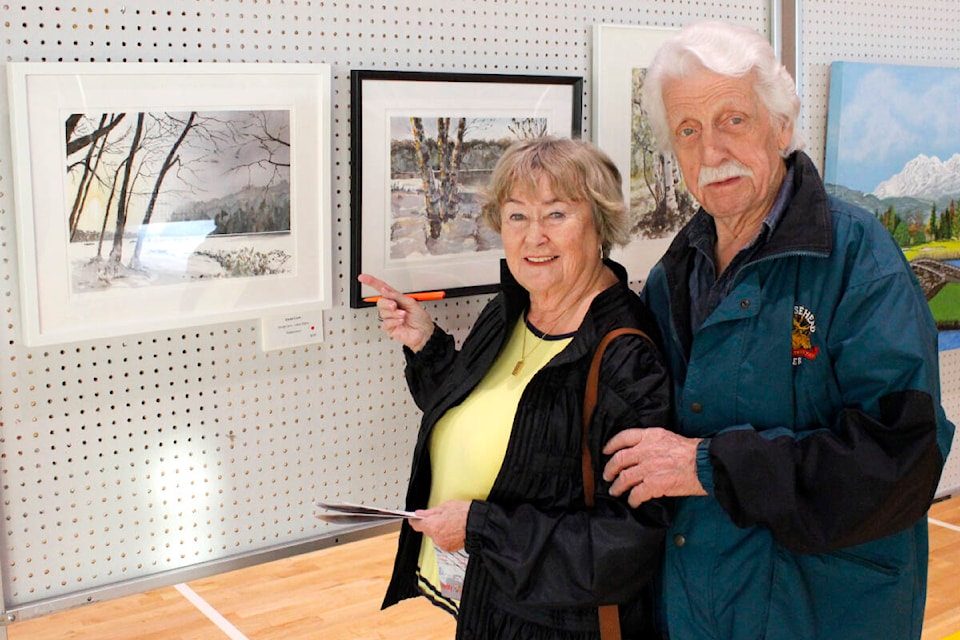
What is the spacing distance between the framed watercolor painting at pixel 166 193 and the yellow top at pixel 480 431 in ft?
1.30

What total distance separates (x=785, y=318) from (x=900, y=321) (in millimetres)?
188

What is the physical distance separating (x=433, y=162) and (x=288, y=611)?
8.20ft

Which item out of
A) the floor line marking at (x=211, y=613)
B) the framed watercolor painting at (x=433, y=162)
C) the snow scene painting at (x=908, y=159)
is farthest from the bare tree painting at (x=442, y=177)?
the floor line marking at (x=211, y=613)

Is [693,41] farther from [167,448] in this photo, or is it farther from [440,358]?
[167,448]

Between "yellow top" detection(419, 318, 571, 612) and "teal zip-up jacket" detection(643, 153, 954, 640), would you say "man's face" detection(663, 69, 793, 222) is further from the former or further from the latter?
"yellow top" detection(419, 318, 571, 612)

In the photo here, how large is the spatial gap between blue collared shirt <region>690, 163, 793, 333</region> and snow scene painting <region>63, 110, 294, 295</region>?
2.74 feet

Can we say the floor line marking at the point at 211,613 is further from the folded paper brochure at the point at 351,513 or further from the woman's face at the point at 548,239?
the woman's face at the point at 548,239

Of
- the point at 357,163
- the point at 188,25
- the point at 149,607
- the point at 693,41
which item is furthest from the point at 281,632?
the point at 693,41

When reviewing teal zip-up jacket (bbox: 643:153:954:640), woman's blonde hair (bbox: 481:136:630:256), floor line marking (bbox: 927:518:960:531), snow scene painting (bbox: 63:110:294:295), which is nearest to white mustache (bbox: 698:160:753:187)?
teal zip-up jacket (bbox: 643:153:954:640)

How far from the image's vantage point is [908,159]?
3162mm

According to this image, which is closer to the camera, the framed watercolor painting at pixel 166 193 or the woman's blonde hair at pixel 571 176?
the framed watercolor painting at pixel 166 193

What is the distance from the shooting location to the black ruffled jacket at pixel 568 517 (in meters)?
1.90

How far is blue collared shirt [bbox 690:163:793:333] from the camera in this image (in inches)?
72.9

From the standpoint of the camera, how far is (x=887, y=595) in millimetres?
1832
